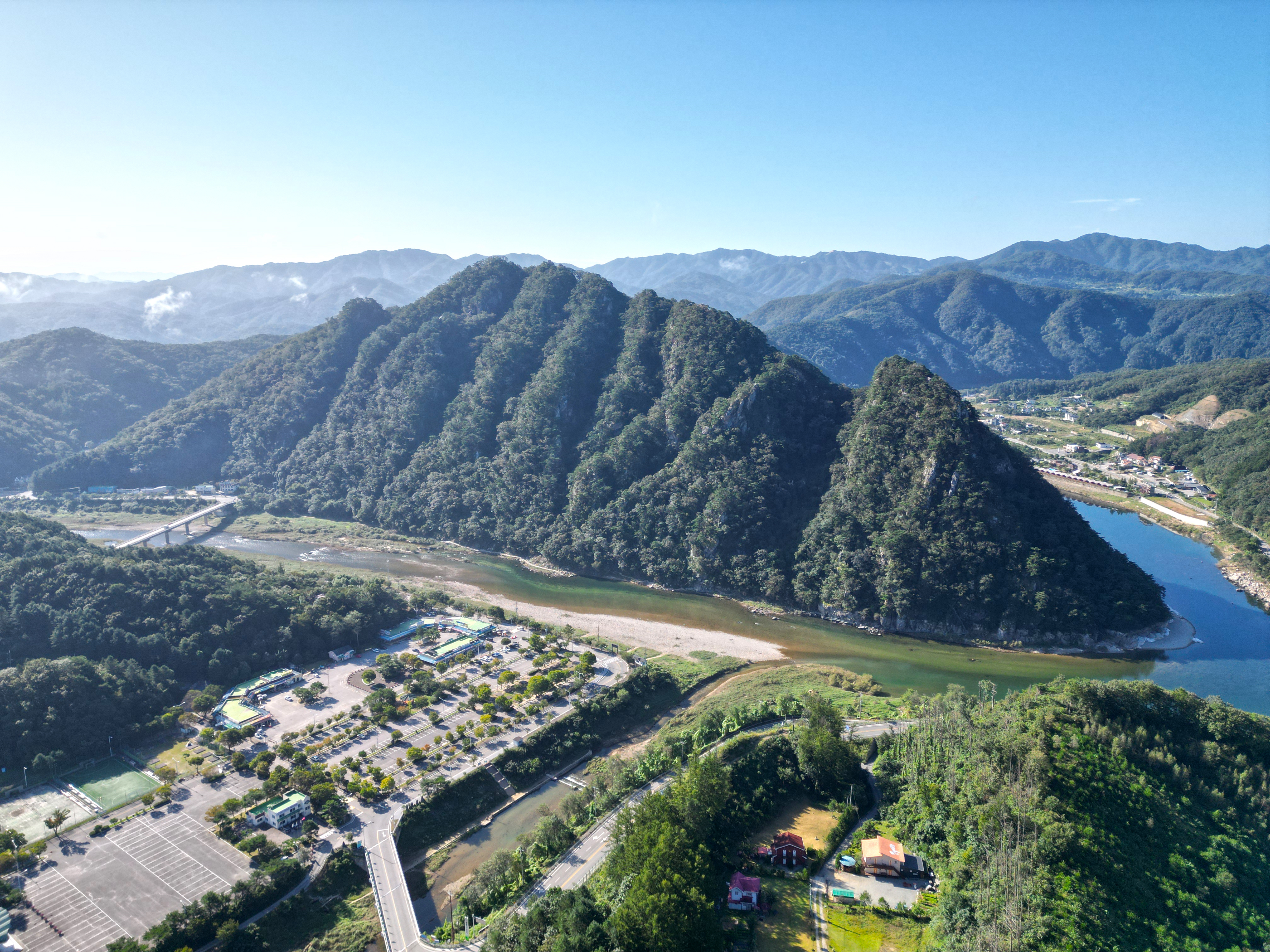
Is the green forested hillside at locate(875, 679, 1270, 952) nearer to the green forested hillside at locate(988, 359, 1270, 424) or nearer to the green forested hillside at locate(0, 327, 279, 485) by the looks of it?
A: the green forested hillside at locate(988, 359, 1270, 424)

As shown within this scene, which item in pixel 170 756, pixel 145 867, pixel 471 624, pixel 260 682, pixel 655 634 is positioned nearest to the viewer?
pixel 145 867

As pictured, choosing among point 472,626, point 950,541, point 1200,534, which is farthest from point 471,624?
point 1200,534

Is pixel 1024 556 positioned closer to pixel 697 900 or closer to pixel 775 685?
pixel 775 685

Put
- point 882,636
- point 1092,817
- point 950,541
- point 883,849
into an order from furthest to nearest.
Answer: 1. point 950,541
2. point 882,636
3. point 883,849
4. point 1092,817

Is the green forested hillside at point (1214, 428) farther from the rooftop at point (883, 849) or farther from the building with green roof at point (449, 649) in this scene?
the building with green roof at point (449, 649)

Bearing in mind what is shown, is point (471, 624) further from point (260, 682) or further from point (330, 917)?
point (330, 917)

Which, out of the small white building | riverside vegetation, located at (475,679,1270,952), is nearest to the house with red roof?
riverside vegetation, located at (475,679,1270,952)

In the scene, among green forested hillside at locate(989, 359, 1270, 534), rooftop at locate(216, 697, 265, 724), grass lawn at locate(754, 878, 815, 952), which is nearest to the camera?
grass lawn at locate(754, 878, 815, 952)
